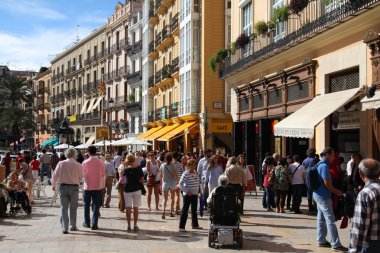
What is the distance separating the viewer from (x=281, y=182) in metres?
15.1

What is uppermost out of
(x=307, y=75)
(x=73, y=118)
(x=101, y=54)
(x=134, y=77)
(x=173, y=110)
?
(x=101, y=54)

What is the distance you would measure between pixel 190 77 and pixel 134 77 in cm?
2034

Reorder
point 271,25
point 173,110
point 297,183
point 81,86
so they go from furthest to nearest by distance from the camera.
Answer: point 81,86 < point 173,110 < point 271,25 < point 297,183

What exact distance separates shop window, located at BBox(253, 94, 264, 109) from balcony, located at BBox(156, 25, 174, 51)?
16.5 metres

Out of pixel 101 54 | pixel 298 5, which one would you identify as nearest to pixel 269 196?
pixel 298 5

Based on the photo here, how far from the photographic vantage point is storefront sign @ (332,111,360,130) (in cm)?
1535

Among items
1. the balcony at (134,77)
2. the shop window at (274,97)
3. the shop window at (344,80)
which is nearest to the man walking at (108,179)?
the shop window at (344,80)

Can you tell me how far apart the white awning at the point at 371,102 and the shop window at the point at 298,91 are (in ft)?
15.4

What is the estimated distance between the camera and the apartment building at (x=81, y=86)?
205 feet

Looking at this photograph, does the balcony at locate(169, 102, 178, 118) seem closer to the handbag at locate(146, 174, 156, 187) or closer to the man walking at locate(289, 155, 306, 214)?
the handbag at locate(146, 174, 156, 187)

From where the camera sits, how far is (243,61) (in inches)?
922

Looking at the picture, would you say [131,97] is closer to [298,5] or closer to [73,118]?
[73,118]

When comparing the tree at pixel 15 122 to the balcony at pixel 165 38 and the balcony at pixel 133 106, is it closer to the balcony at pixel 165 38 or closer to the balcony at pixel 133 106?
the balcony at pixel 133 106

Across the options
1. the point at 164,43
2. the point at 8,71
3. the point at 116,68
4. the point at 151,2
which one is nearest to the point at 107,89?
the point at 116,68
